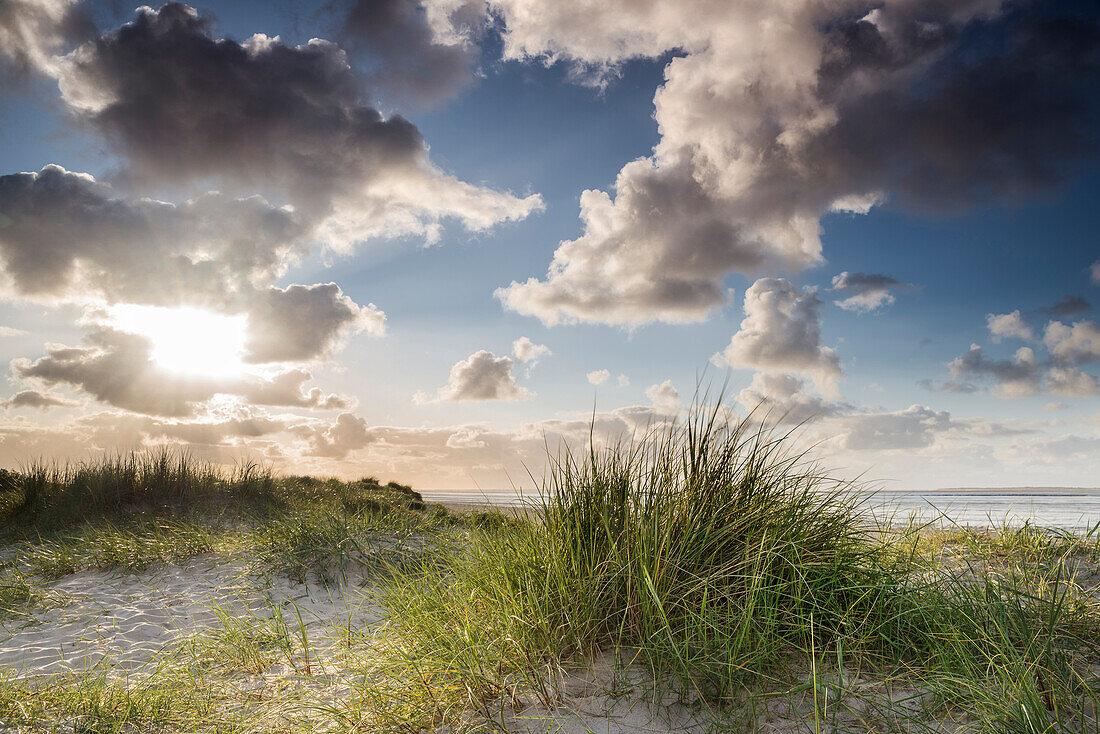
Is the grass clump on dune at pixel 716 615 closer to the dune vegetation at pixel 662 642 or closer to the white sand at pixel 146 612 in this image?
the dune vegetation at pixel 662 642

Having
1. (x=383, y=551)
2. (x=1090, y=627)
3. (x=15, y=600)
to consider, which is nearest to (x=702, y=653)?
(x=1090, y=627)

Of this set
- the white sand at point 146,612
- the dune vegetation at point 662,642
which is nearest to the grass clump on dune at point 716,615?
the dune vegetation at point 662,642

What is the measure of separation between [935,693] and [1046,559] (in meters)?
3.90


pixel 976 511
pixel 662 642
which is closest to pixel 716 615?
pixel 662 642

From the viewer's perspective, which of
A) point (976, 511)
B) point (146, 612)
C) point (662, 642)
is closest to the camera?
point (662, 642)

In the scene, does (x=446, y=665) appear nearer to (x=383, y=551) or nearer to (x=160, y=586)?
(x=383, y=551)

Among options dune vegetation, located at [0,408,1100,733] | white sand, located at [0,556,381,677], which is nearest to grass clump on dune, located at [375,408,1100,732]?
dune vegetation, located at [0,408,1100,733]

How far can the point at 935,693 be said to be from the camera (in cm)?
299

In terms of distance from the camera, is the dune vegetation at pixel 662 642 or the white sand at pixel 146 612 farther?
the white sand at pixel 146 612

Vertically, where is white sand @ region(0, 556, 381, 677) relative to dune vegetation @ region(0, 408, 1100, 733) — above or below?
below

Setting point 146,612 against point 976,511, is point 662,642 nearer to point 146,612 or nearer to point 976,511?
point 146,612

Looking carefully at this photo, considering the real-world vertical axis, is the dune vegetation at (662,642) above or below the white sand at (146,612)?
above

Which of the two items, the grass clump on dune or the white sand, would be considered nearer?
the grass clump on dune

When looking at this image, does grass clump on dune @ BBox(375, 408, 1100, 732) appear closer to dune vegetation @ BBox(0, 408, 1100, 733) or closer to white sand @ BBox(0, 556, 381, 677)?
dune vegetation @ BBox(0, 408, 1100, 733)
